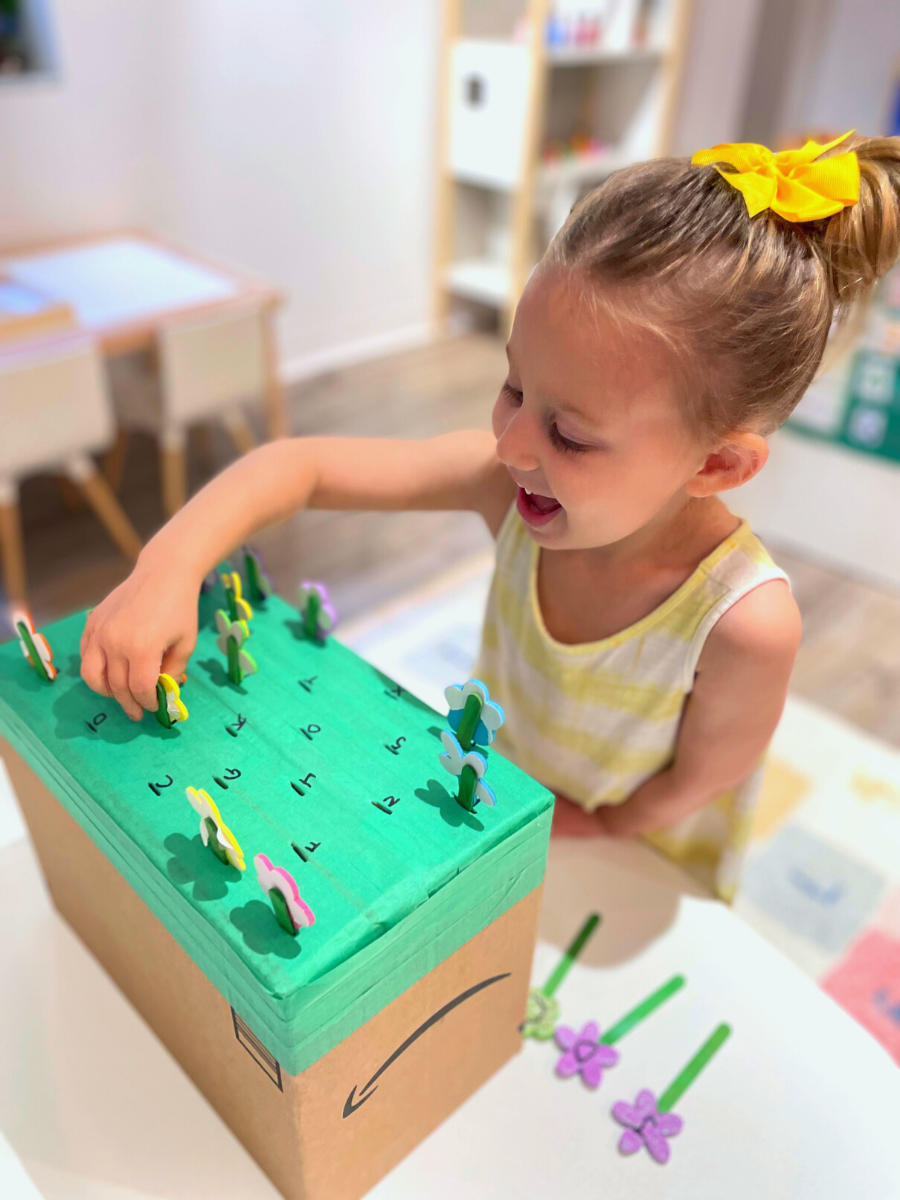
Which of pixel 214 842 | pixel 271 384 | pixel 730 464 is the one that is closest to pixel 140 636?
pixel 214 842

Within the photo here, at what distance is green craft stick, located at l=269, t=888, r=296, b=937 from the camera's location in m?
0.38

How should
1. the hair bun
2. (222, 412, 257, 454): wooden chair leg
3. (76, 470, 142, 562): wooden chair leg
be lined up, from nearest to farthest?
the hair bun
(76, 470, 142, 562): wooden chair leg
(222, 412, 257, 454): wooden chair leg

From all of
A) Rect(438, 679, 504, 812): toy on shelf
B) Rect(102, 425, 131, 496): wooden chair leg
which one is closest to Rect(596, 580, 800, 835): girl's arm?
Rect(438, 679, 504, 812): toy on shelf

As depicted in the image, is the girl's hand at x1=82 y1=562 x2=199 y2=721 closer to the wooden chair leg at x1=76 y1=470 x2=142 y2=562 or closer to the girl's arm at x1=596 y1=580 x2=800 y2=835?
the girl's arm at x1=596 y1=580 x2=800 y2=835

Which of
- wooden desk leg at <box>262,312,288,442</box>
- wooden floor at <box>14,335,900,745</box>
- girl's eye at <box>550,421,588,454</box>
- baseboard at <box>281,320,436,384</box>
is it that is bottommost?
wooden floor at <box>14,335,900,745</box>

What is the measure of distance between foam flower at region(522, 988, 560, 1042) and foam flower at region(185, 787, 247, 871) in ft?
0.91

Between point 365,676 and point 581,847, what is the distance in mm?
291

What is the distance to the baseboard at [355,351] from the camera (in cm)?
311

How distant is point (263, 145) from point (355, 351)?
76cm

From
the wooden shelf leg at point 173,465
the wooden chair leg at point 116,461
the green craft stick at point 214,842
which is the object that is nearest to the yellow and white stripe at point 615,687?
the green craft stick at point 214,842

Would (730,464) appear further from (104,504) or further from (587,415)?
(104,504)

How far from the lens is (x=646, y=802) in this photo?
0.71 m

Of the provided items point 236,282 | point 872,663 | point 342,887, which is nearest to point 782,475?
point 872,663

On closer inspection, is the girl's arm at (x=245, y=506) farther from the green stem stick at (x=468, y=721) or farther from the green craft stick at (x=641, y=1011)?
the green craft stick at (x=641, y=1011)
